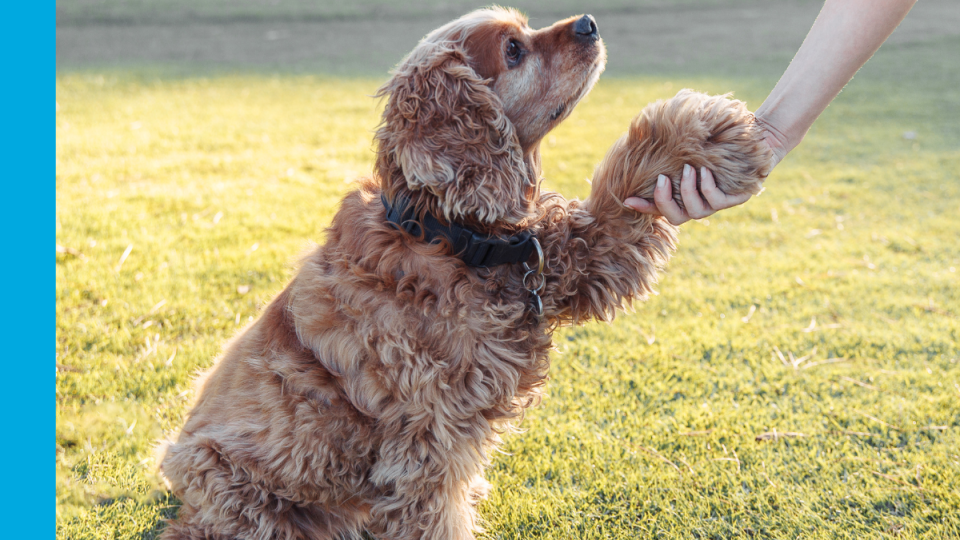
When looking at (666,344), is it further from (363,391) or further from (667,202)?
(363,391)

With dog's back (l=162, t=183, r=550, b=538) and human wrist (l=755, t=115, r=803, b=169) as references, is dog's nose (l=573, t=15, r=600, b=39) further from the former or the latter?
dog's back (l=162, t=183, r=550, b=538)

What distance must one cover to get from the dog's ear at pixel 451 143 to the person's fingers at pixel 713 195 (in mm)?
634

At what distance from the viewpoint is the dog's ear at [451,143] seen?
2305mm

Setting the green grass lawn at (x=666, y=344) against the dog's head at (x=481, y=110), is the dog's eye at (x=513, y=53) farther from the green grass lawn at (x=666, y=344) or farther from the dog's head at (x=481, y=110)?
the green grass lawn at (x=666, y=344)

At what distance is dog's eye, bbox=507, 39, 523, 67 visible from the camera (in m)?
2.60

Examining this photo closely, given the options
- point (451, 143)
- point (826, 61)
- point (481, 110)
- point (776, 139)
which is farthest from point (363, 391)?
point (826, 61)

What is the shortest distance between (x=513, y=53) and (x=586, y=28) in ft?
1.02

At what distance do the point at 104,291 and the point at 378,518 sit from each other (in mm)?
2991

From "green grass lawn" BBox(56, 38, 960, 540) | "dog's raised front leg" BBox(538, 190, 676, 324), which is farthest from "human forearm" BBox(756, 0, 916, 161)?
"green grass lawn" BBox(56, 38, 960, 540)

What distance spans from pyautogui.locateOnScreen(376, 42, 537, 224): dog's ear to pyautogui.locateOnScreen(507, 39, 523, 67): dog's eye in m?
0.19

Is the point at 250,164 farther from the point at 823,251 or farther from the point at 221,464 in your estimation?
the point at 823,251

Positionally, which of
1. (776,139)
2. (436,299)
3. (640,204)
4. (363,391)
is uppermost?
(776,139)

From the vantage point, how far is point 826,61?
237 centimetres

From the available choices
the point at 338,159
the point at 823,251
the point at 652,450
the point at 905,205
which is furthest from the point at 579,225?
the point at 338,159
